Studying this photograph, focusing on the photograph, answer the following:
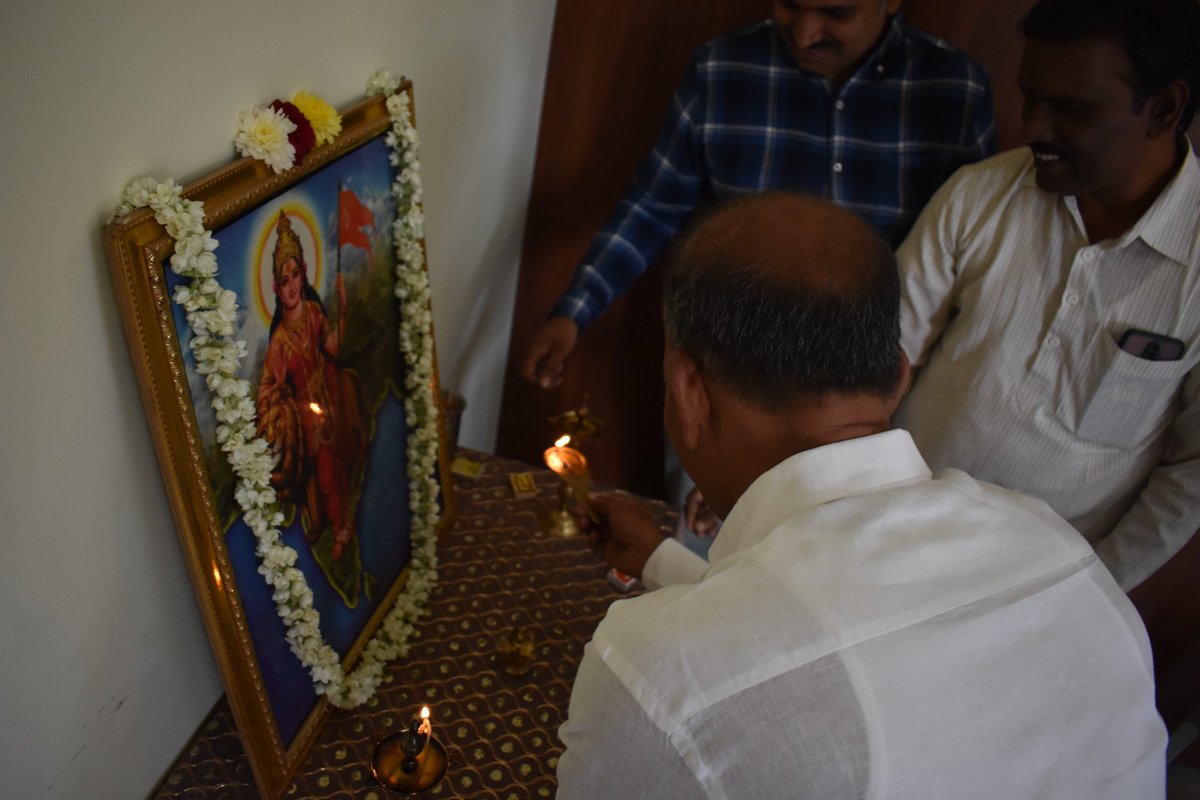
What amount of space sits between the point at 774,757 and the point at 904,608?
20 cm

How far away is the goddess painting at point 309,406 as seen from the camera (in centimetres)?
112

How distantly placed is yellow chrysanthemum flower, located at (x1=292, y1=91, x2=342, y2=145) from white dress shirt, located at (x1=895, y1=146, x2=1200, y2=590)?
1177 mm

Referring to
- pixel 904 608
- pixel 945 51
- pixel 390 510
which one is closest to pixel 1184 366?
pixel 945 51

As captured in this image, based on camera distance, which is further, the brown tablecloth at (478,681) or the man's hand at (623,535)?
the man's hand at (623,535)

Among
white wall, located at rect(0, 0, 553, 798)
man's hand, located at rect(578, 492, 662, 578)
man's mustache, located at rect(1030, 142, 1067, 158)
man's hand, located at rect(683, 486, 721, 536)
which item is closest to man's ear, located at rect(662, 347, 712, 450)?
A: man's hand, located at rect(578, 492, 662, 578)

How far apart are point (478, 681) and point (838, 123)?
4.81 feet

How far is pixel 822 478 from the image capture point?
3.03ft

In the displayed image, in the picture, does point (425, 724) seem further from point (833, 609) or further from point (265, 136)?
point (265, 136)

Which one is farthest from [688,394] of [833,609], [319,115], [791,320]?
[319,115]

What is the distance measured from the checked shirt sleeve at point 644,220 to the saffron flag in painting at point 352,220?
76 centimetres

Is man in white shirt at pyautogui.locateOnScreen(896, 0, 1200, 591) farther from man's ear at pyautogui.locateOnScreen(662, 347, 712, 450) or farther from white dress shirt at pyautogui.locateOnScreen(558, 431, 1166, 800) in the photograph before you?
man's ear at pyautogui.locateOnScreen(662, 347, 712, 450)

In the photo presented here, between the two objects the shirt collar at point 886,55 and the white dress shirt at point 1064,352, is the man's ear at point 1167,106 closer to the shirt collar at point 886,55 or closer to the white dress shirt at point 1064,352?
the white dress shirt at point 1064,352

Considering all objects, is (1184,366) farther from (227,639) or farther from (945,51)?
(227,639)

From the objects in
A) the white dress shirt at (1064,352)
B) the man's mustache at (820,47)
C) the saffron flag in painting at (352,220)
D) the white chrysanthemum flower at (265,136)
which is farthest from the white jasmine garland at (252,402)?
the white dress shirt at (1064,352)
